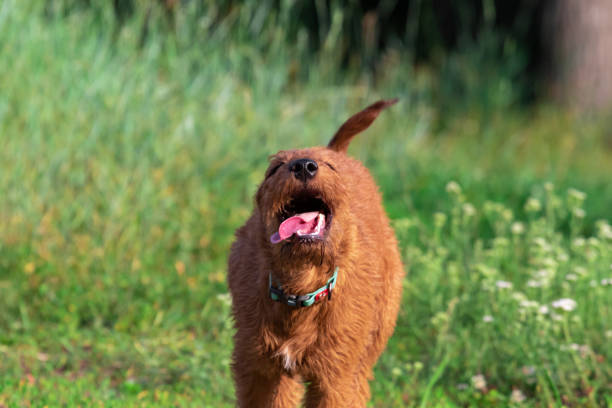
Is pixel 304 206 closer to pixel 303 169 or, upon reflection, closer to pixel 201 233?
pixel 303 169

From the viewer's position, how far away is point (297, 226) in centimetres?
269

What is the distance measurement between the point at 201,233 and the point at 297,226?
3155 mm

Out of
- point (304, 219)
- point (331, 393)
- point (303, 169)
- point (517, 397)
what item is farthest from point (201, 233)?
point (303, 169)

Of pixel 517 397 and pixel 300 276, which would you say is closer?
pixel 300 276

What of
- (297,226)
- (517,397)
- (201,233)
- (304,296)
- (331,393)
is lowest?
(517,397)

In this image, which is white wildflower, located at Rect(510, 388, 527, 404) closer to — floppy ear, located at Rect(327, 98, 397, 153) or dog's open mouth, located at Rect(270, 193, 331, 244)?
floppy ear, located at Rect(327, 98, 397, 153)

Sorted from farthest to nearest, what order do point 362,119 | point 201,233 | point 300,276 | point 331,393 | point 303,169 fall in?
1. point 201,233
2. point 362,119
3. point 331,393
4. point 300,276
5. point 303,169

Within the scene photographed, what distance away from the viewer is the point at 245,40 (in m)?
7.72

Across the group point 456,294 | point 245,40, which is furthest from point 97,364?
point 245,40

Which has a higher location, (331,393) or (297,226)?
(297,226)

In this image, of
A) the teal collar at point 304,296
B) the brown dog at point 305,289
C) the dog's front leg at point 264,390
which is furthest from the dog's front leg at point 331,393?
the teal collar at point 304,296

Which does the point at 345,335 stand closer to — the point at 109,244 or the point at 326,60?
the point at 109,244

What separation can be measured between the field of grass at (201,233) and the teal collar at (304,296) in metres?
0.90

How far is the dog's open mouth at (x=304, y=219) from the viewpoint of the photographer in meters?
2.66
